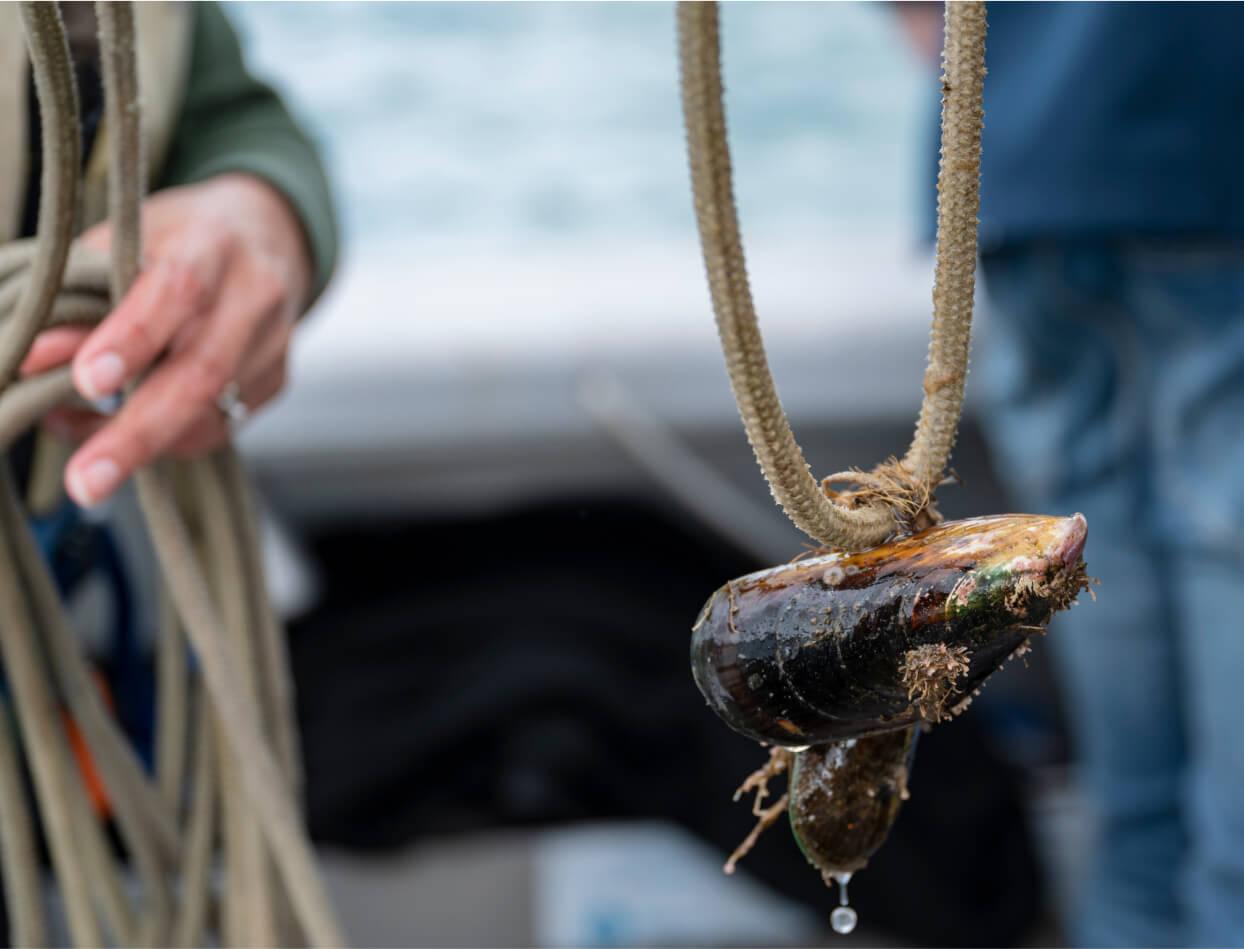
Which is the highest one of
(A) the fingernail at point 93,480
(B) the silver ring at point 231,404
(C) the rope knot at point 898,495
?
(B) the silver ring at point 231,404

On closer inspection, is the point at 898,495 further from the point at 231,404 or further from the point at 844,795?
the point at 231,404

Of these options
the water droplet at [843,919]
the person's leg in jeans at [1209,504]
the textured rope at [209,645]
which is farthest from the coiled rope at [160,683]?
the person's leg in jeans at [1209,504]

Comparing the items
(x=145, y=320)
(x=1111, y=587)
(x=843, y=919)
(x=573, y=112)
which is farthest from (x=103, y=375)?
(x=573, y=112)

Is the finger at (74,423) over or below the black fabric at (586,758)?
over

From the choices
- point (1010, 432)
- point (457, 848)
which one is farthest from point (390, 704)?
point (1010, 432)

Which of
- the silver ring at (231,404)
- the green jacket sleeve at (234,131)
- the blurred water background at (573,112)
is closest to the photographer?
the silver ring at (231,404)

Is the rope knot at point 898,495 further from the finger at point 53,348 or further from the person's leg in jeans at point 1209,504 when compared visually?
the person's leg in jeans at point 1209,504

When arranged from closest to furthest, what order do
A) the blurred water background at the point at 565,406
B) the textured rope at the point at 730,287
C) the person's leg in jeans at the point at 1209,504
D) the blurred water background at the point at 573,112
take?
the textured rope at the point at 730,287 < the person's leg in jeans at the point at 1209,504 < the blurred water background at the point at 565,406 < the blurred water background at the point at 573,112
